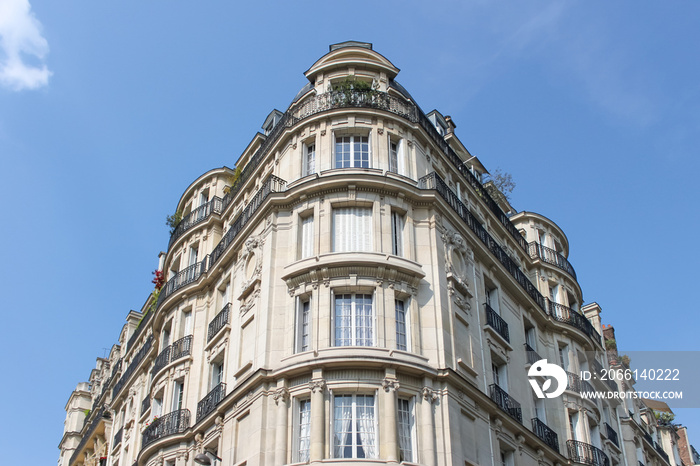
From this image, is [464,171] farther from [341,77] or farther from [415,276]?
[415,276]

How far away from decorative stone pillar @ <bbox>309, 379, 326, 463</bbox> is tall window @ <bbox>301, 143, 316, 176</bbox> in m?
8.13

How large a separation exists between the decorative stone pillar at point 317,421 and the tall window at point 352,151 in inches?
321

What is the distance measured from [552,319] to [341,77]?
13.7 meters

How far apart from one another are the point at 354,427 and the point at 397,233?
6769 millimetres

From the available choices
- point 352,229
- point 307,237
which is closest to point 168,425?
point 307,237

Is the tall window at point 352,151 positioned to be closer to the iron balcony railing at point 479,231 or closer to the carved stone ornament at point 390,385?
the iron balcony railing at point 479,231

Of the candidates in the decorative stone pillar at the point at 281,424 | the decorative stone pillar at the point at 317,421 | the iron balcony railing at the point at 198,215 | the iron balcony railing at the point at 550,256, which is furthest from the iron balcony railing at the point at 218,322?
the iron balcony railing at the point at 550,256

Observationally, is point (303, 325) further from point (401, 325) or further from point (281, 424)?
point (281, 424)

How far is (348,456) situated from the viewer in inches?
739

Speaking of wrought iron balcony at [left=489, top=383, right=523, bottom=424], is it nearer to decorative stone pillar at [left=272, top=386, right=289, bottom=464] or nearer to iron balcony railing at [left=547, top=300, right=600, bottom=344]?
decorative stone pillar at [left=272, top=386, right=289, bottom=464]

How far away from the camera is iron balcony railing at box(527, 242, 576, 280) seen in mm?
34594

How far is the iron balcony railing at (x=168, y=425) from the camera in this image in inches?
989

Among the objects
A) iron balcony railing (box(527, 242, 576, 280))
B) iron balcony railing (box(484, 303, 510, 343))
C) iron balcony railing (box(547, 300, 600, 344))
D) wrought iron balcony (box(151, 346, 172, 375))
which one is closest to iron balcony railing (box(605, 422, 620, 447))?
iron balcony railing (box(547, 300, 600, 344))

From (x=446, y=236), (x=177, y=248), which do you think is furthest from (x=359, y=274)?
(x=177, y=248)
